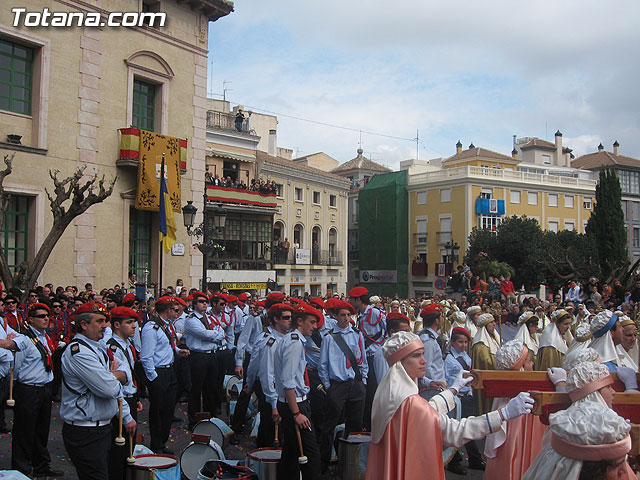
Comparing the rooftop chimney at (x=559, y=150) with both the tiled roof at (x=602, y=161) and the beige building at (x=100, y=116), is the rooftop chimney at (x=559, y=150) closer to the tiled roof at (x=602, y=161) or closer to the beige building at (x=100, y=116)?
the tiled roof at (x=602, y=161)

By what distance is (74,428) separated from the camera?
531 centimetres

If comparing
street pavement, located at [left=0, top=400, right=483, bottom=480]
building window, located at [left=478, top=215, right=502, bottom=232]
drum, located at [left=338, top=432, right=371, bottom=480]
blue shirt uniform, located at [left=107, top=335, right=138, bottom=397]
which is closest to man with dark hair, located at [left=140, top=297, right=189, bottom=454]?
street pavement, located at [left=0, top=400, right=483, bottom=480]

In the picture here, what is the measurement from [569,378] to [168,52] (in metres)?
21.9

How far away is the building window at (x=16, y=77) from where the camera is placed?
18344 mm

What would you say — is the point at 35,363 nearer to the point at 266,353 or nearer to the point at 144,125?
the point at 266,353

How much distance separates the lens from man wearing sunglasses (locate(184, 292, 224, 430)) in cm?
944

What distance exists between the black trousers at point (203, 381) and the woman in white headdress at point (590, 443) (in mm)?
7282

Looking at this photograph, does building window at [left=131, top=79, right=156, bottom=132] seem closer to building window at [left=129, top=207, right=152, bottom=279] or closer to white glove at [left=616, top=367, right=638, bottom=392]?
building window at [left=129, top=207, right=152, bottom=279]

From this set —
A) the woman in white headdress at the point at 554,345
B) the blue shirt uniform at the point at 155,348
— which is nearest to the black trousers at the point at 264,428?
the blue shirt uniform at the point at 155,348

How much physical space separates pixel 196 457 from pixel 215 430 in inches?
36.9

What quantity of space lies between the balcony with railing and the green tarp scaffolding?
1798 cm

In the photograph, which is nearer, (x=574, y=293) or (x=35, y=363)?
(x=35, y=363)

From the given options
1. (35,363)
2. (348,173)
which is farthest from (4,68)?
(348,173)

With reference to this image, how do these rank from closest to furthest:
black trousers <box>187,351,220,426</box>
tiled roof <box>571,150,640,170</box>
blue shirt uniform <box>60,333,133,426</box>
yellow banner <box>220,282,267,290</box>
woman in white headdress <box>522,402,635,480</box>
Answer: woman in white headdress <box>522,402,635,480</box> < blue shirt uniform <box>60,333,133,426</box> < black trousers <box>187,351,220,426</box> < yellow banner <box>220,282,267,290</box> < tiled roof <box>571,150,640,170</box>
